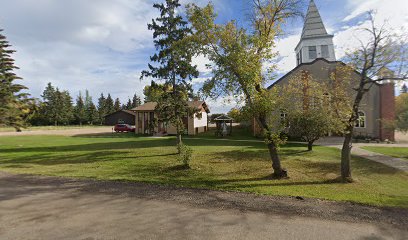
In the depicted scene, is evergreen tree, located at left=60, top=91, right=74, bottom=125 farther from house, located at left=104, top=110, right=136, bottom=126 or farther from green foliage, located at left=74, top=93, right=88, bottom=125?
house, located at left=104, top=110, right=136, bottom=126

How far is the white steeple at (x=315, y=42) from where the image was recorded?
3150cm

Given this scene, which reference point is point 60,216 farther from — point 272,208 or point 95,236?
point 272,208

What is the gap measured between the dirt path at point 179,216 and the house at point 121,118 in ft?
198

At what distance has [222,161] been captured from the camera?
14836 mm

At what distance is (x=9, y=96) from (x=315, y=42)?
129ft

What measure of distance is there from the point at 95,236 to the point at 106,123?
74.9 m

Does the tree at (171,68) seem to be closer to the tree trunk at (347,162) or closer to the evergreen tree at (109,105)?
the tree trunk at (347,162)

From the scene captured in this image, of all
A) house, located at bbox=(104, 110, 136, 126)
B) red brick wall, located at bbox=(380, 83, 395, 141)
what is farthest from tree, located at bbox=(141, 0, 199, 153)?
house, located at bbox=(104, 110, 136, 126)

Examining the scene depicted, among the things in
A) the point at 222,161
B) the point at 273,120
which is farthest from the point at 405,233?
the point at 222,161

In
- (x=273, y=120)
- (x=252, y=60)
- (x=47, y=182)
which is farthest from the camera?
(x=273, y=120)

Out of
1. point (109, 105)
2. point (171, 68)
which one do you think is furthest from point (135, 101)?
point (171, 68)

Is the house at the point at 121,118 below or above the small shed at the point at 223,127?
above

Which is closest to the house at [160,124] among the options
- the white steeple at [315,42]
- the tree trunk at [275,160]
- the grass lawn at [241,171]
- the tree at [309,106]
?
the white steeple at [315,42]

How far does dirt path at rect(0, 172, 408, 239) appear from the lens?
16.7 feet
